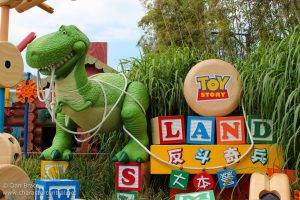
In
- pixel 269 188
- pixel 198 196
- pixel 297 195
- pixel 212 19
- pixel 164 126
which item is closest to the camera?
pixel 269 188

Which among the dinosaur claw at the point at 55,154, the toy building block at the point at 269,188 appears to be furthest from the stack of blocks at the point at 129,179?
the toy building block at the point at 269,188

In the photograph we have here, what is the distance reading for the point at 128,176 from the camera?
13.9 ft

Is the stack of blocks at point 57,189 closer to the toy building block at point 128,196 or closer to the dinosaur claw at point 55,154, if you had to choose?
the toy building block at point 128,196

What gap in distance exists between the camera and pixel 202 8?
1363 centimetres

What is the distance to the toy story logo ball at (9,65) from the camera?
457cm

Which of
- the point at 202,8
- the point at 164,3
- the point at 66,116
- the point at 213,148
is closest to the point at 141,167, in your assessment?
the point at 213,148

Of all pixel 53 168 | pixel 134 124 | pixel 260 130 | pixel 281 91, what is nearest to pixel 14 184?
pixel 53 168

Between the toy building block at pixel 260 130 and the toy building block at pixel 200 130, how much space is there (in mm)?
309

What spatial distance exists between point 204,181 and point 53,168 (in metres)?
1.34

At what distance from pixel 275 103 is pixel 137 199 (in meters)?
1.32

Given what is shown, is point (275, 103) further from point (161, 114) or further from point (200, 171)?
point (161, 114)

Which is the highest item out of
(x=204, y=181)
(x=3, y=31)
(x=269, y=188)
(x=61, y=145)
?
(x=3, y=31)

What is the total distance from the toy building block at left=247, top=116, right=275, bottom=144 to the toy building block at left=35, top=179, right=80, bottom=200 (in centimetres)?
149

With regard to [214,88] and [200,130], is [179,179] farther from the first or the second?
[214,88]
